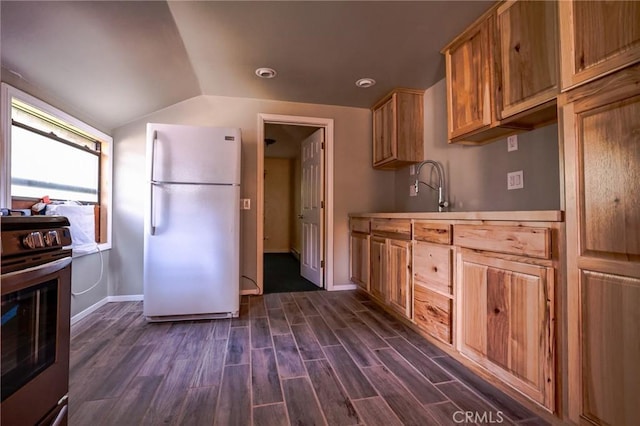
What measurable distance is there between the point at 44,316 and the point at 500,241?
6.17 ft

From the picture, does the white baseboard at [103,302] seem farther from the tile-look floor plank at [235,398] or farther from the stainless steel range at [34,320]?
the stainless steel range at [34,320]

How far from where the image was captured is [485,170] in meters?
2.14

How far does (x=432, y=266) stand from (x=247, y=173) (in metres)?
2.19

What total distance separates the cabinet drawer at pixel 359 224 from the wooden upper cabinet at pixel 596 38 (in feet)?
6.47

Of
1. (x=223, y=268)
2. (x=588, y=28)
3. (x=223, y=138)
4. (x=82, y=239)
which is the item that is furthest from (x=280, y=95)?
(x=588, y=28)

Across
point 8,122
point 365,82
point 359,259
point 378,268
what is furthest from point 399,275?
point 8,122

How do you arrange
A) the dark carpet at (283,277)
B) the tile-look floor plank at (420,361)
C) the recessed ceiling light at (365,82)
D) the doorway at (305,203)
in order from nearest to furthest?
the tile-look floor plank at (420,361), the recessed ceiling light at (365,82), the doorway at (305,203), the dark carpet at (283,277)

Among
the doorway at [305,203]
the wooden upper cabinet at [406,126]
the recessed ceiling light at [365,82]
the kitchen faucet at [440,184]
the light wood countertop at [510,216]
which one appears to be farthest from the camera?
the doorway at [305,203]

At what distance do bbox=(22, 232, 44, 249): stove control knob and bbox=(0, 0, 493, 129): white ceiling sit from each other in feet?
4.66

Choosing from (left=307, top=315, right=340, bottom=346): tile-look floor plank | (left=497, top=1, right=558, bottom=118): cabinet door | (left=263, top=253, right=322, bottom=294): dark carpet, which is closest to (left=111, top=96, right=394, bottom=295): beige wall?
(left=263, top=253, right=322, bottom=294): dark carpet

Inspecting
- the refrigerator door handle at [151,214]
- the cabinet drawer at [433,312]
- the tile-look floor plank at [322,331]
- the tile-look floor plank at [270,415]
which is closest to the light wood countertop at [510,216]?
the cabinet drawer at [433,312]

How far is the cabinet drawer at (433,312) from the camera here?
1748 millimetres

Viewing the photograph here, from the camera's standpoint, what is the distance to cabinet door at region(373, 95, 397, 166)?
9.53 feet

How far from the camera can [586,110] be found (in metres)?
1.08
